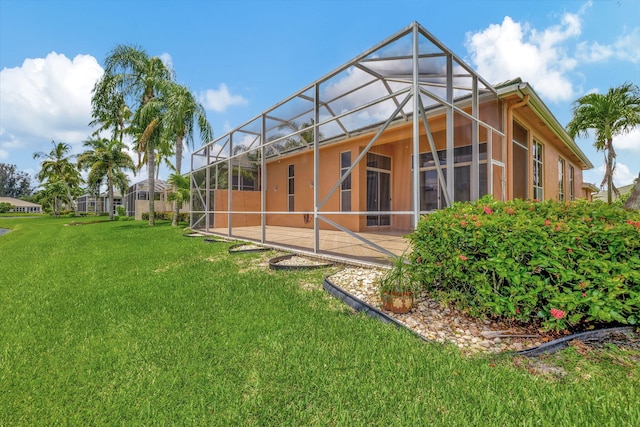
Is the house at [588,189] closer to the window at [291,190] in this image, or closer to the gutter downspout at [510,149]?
the gutter downspout at [510,149]

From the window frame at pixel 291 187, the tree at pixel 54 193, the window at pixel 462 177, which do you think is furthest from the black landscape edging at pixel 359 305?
the tree at pixel 54 193

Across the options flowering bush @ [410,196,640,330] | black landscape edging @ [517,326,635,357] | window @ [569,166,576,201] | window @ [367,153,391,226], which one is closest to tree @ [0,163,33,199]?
window @ [367,153,391,226]

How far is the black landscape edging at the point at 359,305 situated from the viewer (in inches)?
104

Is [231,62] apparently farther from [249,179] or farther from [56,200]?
[56,200]

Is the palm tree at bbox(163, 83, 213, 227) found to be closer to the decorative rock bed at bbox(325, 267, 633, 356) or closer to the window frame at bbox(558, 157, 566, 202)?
the decorative rock bed at bbox(325, 267, 633, 356)

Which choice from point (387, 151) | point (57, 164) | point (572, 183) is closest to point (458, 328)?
point (387, 151)

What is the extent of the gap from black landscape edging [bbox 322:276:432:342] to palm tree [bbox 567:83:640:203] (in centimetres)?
1341

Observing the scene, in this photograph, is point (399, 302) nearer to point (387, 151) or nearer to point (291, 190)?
point (387, 151)

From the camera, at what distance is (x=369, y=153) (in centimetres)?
898

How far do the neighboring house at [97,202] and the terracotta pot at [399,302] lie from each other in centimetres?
4642

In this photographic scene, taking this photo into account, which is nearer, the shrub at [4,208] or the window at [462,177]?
the window at [462,177]

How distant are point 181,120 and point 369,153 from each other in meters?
9.92

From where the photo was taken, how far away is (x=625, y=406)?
5.06 ft

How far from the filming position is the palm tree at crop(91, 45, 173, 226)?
1441cm
